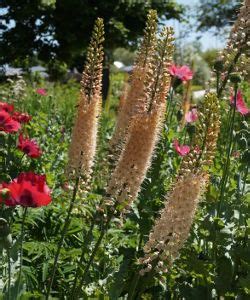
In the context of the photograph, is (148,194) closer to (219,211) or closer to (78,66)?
(219,211)

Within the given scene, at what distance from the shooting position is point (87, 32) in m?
22.9

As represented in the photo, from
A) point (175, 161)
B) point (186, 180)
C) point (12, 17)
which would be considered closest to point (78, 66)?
point (12, 17)

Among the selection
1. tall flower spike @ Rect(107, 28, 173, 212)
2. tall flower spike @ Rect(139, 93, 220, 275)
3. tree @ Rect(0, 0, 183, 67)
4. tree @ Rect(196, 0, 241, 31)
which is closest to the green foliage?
tall flower spike @ Rect(107, 28, 173, 212)

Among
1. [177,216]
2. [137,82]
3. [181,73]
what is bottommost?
[177,216]

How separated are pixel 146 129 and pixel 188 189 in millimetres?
287

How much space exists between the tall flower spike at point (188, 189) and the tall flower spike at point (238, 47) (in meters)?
0.97

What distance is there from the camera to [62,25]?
22391 millimetres

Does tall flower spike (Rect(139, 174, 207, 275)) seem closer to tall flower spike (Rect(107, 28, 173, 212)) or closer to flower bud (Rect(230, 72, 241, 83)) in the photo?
tall flower spike (Rect(107, 28, 173, 212))

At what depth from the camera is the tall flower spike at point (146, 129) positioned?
2.19 meters

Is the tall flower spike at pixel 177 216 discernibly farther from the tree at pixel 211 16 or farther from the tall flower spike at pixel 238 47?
the tree at pixel 211 16

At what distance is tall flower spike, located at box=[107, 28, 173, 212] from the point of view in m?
2.19

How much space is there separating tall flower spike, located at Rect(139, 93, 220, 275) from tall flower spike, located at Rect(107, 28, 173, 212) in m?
0.16

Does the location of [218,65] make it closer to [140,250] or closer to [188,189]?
[140,250]

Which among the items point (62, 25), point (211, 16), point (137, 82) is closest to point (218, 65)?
point (137, 82)
